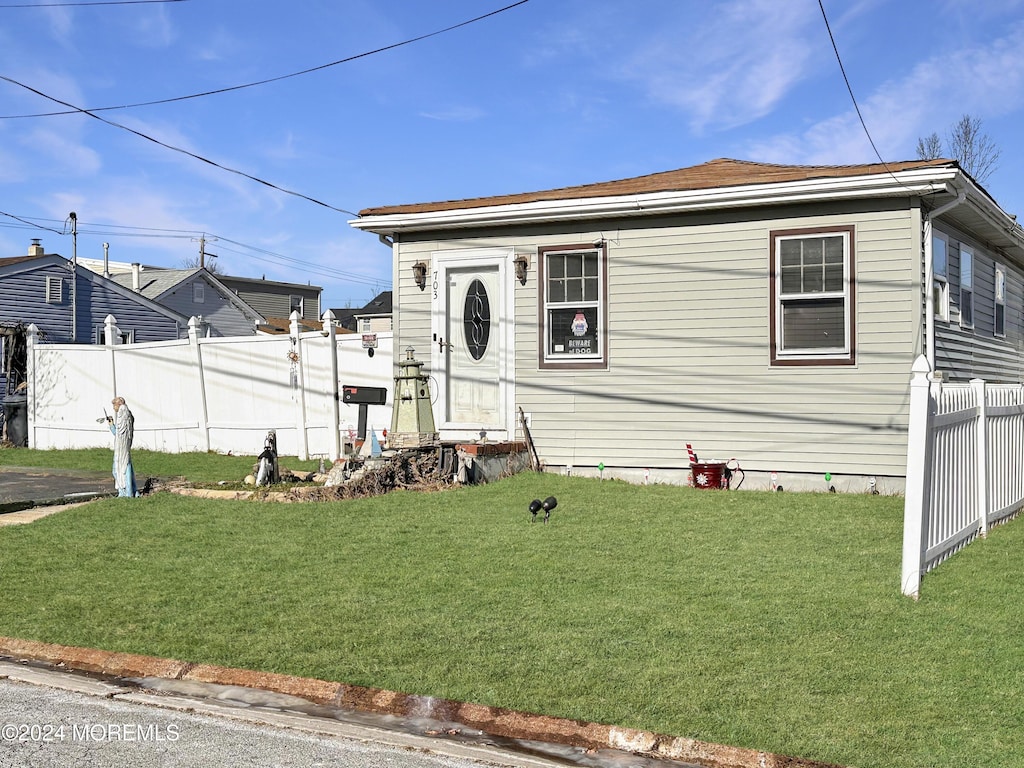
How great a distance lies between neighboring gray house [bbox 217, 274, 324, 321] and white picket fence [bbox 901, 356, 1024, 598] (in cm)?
5092

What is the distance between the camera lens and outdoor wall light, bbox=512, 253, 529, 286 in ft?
43.4

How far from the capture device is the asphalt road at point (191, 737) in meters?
4.22

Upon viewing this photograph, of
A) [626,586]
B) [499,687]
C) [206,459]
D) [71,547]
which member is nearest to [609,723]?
[499,687]

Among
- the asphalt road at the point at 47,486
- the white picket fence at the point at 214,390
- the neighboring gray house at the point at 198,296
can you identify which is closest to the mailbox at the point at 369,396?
the white picket fence at the point at 214,390

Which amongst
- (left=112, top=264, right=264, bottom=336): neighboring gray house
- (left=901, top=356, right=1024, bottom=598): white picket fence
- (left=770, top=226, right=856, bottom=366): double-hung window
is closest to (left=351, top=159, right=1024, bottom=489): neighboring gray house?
(left=770, top=226, right=856, bottom=366): double-hung window

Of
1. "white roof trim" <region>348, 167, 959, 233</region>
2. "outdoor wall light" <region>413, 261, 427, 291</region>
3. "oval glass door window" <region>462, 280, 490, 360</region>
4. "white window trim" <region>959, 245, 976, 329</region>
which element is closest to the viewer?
"white roof trim" <region>348, 167, 959, 233</region>

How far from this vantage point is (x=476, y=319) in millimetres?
13688

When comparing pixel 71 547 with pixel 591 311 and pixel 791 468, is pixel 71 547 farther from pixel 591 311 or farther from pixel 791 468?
pixel 791 468

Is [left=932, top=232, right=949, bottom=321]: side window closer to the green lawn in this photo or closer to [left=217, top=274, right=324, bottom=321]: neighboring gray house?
the green lawn

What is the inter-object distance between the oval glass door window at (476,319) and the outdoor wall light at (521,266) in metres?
0.61

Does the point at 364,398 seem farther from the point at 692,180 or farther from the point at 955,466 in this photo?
the point at 955,466

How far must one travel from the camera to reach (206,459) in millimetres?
15820

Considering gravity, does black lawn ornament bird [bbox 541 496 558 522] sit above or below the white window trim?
below

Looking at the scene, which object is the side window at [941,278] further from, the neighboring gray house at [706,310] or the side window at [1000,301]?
the side window at [1000,301]
